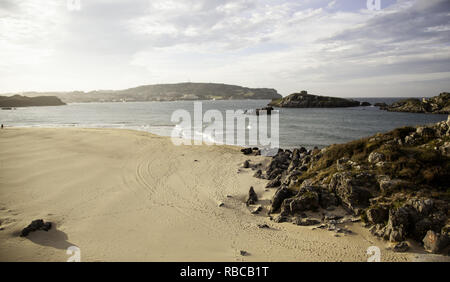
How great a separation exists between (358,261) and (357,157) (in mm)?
6522

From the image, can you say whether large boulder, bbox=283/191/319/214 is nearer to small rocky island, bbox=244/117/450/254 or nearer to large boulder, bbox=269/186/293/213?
small rocky island, bbox=244/117/450/254

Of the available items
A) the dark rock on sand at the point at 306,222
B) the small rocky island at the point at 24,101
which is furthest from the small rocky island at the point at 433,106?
the small rocky island at the point at 24,101

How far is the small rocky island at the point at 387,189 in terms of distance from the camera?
8.73 meters

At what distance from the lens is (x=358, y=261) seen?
26.9ft

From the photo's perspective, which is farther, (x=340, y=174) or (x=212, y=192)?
(x=212, y=192)

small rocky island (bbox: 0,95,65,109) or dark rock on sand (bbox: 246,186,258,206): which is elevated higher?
small rocky island (bbox: 0,95,65,109)

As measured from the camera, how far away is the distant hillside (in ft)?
492

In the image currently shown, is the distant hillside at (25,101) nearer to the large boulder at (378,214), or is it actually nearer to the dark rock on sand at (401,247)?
the large boulder at (378,214)

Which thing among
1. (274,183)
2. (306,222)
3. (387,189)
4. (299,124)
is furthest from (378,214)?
(299,124)

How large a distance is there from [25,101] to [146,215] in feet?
657

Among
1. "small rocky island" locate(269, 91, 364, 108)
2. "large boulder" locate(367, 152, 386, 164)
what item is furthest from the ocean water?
"small rocky island" locate(269, 91, 364, 108)

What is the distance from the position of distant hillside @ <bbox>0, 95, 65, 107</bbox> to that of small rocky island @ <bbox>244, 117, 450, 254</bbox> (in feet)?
648
